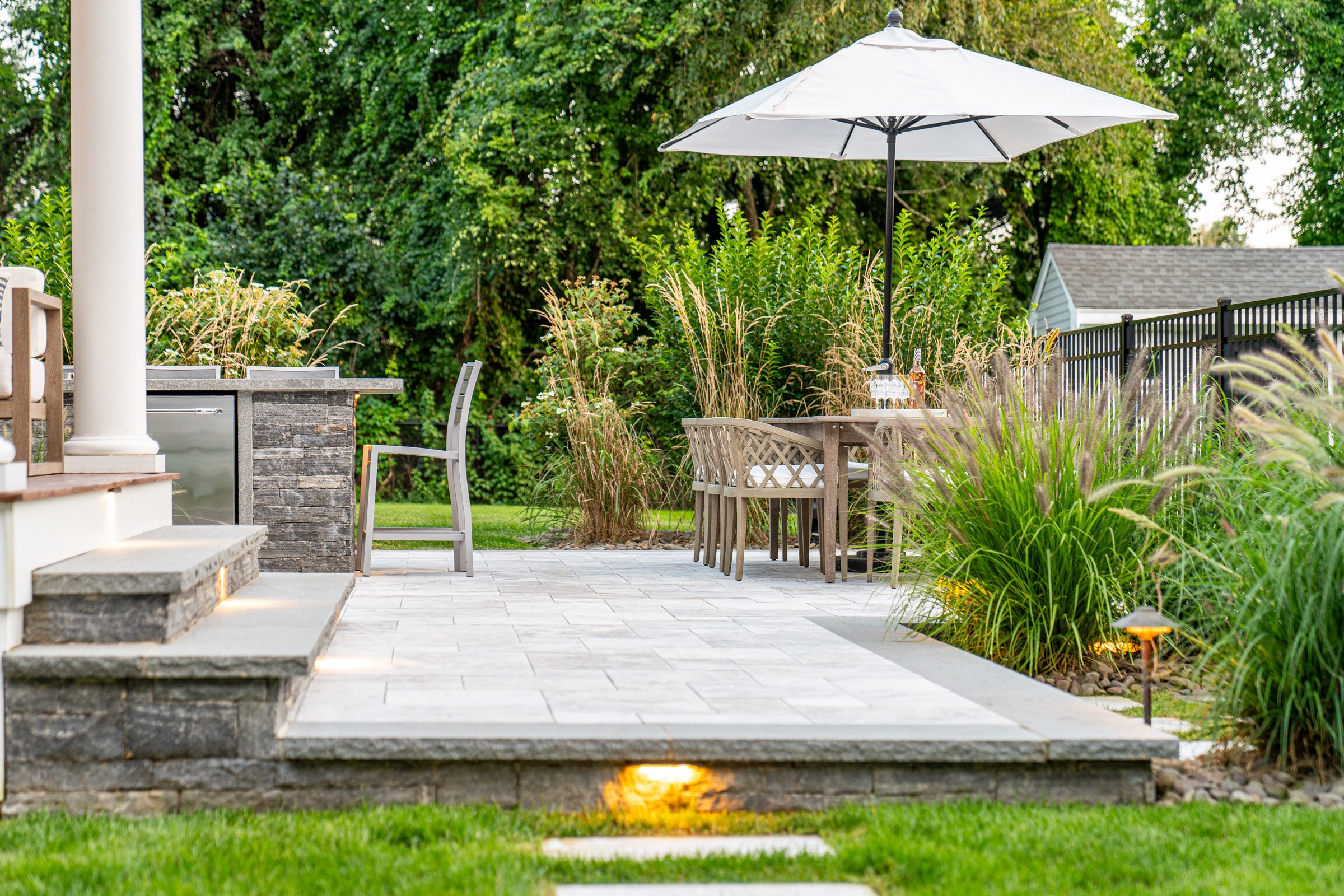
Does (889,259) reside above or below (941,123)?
below

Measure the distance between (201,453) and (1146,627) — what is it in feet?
13.4

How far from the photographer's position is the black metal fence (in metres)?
8.28

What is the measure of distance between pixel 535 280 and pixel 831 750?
11.1 metres

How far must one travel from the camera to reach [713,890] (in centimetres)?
210

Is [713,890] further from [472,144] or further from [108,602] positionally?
[472,144]

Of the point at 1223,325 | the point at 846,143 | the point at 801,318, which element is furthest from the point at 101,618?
the point at 1223,325

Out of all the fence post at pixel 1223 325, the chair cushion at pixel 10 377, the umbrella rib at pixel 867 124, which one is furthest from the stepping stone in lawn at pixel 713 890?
the fence post at pixel 1223 325

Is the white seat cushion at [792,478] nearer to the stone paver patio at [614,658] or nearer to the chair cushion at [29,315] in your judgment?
→ the stone paver patio at [614,658]

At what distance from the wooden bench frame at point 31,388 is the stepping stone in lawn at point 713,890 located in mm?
1961

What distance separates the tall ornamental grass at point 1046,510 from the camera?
3.57 meters

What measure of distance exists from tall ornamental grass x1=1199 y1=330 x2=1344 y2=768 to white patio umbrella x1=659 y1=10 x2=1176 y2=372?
2.73 m

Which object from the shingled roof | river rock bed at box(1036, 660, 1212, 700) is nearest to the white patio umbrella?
river rock bed at box(1036, 660, 1212, 700)

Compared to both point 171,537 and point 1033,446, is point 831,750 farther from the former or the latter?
point 171,537

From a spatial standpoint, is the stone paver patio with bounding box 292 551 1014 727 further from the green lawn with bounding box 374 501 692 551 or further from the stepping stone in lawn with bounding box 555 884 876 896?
the green lawn with bounding box 374 501 692 551
